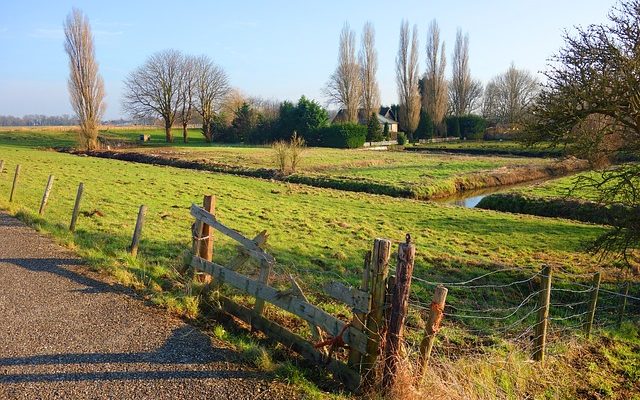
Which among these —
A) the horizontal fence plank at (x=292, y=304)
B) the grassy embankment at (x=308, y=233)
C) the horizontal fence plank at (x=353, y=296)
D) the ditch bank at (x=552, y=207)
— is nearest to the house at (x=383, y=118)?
the ditch bank at (x=552, y=207)

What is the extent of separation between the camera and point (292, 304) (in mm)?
5617

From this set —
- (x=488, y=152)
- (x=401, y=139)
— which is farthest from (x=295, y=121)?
(x=488, y=152)

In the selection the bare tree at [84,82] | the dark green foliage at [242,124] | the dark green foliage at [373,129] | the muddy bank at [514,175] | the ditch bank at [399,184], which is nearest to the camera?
the ditch bank at [399,184]

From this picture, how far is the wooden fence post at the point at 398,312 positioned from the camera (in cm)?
459

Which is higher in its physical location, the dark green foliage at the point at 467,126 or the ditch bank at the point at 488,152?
the dark green foliage at the point at 467,126

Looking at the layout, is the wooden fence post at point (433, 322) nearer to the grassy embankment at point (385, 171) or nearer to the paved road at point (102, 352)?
the paved road at point (102, 352)

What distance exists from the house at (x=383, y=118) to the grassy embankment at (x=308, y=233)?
4697 centimetres

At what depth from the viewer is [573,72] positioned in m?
10.7

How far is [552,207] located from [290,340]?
792 inches

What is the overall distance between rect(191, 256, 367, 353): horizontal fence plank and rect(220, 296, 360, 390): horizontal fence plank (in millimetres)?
285

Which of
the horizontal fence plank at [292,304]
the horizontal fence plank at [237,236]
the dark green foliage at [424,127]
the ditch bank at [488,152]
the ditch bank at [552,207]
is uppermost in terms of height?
the dark green foliage at [424,127]

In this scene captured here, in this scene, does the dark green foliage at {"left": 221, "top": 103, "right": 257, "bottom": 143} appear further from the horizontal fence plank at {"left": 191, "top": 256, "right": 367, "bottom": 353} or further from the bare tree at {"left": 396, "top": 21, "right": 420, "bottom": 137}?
the horizontal fence plank at {"left": 191, "top": 256, "right": 367, "bottom": 353}

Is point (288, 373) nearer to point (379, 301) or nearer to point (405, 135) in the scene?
point (379, 301)

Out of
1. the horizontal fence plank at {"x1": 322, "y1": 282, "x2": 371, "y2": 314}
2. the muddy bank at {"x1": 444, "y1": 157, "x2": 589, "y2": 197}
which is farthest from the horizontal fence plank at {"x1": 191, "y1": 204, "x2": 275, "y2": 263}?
the muddy bank at {"x1": 444, "y1": 157, "x2": 589, "y2": 197}
